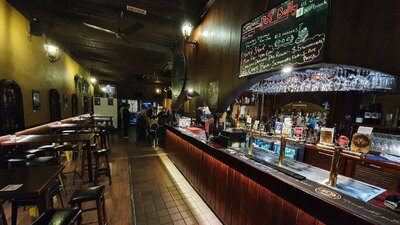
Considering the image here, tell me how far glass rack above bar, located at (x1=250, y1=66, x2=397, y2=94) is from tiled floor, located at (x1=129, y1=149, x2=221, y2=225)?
9.04 feet

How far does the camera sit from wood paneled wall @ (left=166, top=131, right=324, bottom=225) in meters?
1.64

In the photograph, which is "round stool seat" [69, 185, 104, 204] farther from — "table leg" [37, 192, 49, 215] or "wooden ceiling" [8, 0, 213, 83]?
"wooden ceiling" [8, 0, 213, 83]

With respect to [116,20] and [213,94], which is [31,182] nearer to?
[213,94]

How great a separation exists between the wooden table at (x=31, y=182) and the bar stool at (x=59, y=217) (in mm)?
273

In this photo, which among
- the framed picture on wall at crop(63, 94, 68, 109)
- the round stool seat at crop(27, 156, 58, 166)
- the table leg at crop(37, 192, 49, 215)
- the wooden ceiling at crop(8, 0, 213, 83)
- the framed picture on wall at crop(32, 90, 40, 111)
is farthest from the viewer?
the framed picture on wall at crop(63, 94, 68, 109)

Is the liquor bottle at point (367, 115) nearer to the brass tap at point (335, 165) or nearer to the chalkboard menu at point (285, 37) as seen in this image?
the chalkboard menu at point (285, 37)

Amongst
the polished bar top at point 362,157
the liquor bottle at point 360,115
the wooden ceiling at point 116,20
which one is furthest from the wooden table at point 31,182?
the liquor bottle at point 360,115

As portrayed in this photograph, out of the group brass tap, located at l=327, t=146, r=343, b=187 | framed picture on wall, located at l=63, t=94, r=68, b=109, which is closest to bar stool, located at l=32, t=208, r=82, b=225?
brass tap, located at l=327, t=146, r=343, b=187

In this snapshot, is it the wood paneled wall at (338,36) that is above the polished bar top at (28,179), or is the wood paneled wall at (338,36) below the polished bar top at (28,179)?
above

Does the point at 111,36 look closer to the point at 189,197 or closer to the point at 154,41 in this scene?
the point at 154,41

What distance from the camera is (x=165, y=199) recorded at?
3312 millimetres

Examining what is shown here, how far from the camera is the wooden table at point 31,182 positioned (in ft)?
5.39

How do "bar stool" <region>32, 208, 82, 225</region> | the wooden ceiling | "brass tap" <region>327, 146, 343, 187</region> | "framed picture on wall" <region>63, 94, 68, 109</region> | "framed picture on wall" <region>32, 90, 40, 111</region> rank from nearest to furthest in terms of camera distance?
"bar stool" <region>32, 208, 82, 225</region>, "brass tap" <region>327, 146, 343, 187</region>, the wooden ceiling, "framed picture on wall" <region>32, 90, 40, 111</region>, "framed picture on wall" <region>63, 94, 68, 109</region>

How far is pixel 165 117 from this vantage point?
7.87m
